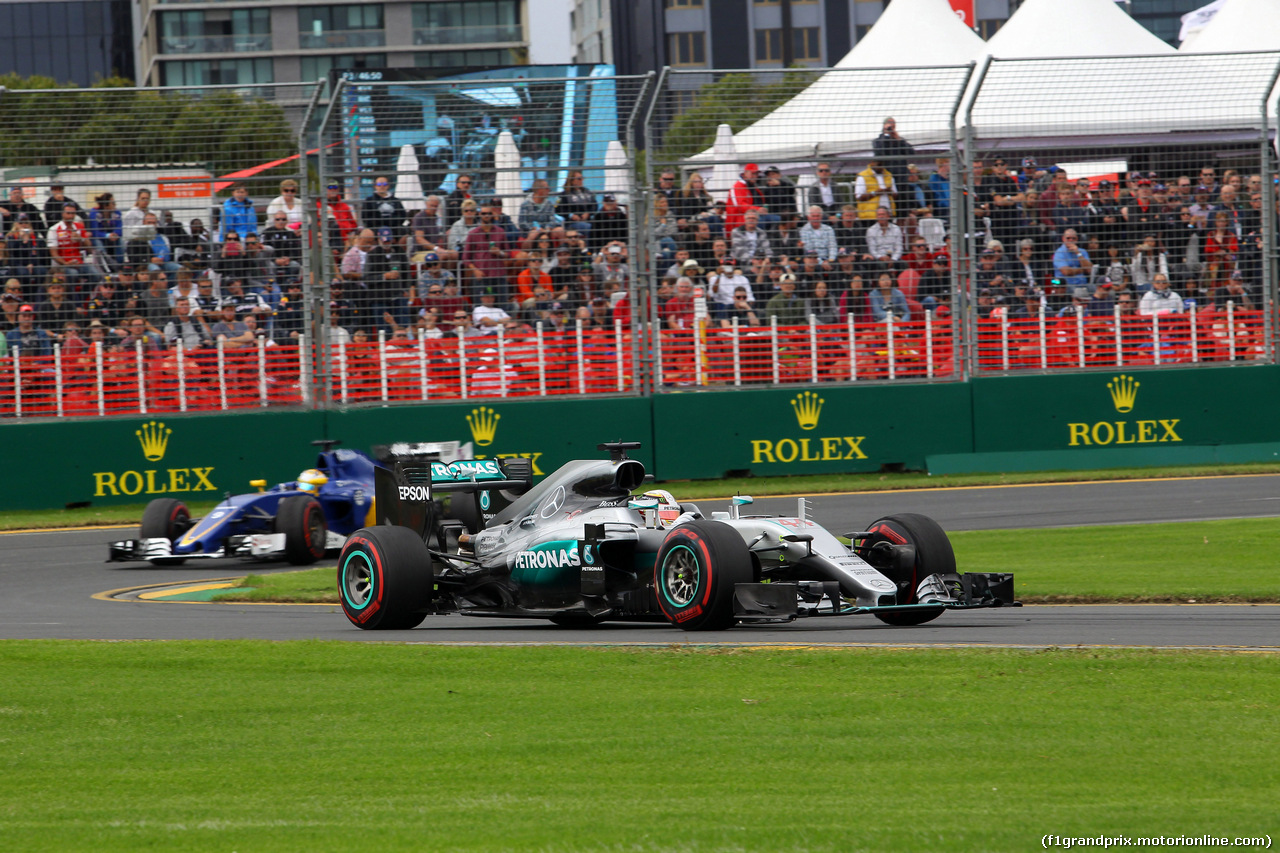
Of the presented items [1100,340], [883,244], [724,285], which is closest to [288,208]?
[724,285]

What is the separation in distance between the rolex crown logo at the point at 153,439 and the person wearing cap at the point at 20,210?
2741mm

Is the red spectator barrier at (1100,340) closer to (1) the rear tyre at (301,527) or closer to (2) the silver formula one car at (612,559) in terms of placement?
(1) the rear tyre at (301,527)

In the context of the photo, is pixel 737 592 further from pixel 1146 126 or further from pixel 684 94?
pixel 1146 126

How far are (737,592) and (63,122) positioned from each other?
1348 cm

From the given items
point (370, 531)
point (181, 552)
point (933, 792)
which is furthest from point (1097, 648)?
point (181, 552)

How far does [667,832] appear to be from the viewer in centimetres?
459

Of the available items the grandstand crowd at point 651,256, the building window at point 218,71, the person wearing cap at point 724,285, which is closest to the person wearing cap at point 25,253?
the grandstand crowd at point 651,256

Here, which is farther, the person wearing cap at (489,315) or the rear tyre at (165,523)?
the person wearing cap at (489,315)

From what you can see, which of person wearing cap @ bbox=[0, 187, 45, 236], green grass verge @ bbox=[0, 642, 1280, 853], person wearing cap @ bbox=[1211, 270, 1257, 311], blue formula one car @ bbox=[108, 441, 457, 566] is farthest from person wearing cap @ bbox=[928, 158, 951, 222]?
green grass verge @ bbox=[0, 642, 1280, 853]

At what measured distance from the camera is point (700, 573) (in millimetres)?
9070

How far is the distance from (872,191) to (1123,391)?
165 inches

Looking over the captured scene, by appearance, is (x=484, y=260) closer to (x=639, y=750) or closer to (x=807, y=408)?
(x=807, y=408)

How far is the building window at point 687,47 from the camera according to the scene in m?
80.3

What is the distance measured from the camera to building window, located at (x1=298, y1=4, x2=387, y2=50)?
85.4 m
